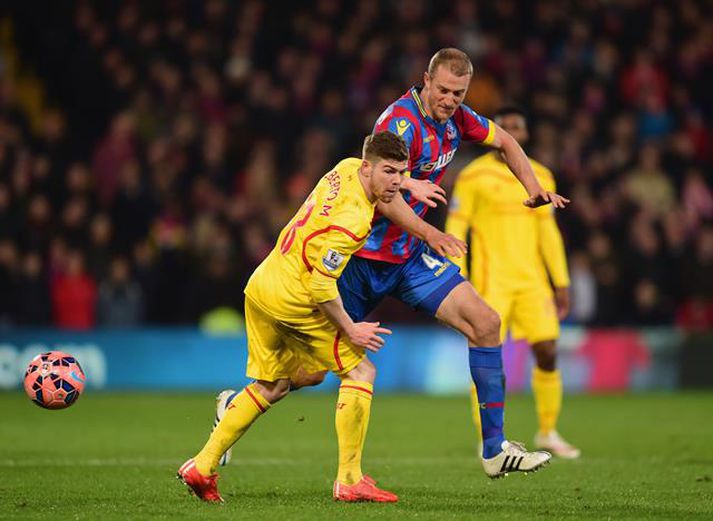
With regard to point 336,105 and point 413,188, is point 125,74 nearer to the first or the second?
point 336,105

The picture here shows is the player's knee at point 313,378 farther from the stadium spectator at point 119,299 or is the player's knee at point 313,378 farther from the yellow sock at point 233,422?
the stadium spectator at point 119,299

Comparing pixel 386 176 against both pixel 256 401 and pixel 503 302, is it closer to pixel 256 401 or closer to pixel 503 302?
pixel 256 401

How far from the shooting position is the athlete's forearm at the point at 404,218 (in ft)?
25.6

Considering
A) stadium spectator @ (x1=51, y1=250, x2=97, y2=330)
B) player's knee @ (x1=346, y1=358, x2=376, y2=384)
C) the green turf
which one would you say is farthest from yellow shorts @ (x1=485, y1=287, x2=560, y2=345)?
stadium spectator @ (x1=51, y1=250, x2=97, y2=330)

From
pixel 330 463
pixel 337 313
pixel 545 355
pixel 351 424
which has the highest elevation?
pixel 337 313

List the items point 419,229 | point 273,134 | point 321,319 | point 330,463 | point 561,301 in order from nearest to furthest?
point 321,319 < point 419,229 < point 330,463 < point 561,301 < point 273,134

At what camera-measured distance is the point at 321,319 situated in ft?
25.2

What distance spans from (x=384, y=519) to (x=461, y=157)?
12866mm

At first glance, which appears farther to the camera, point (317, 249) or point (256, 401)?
point (256, 401)

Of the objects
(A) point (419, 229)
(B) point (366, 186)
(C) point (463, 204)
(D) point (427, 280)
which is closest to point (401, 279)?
(D) point (427, 280)

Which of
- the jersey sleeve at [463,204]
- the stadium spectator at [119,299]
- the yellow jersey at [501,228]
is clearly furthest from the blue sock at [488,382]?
the stadium spectator at [119,299]

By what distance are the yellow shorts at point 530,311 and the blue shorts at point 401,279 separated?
280cm

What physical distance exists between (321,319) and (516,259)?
3.82m

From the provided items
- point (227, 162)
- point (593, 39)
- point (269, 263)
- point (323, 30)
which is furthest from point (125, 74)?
point (269, 263)
